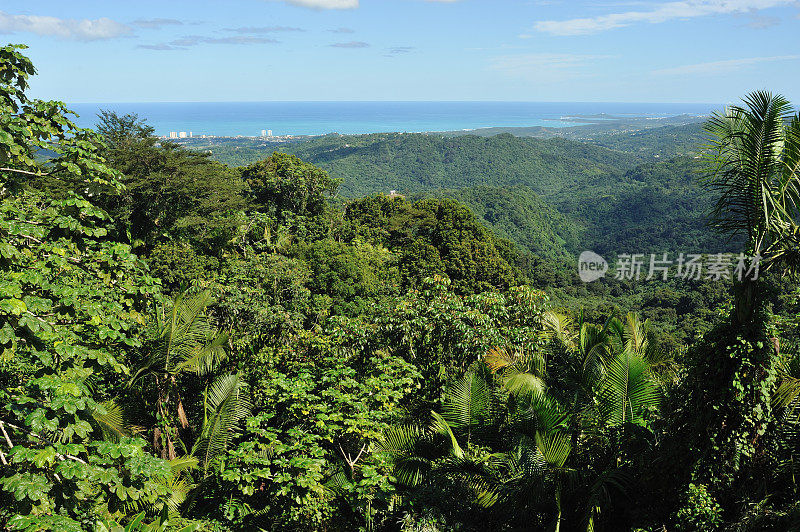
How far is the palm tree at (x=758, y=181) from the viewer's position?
3580 millimetres

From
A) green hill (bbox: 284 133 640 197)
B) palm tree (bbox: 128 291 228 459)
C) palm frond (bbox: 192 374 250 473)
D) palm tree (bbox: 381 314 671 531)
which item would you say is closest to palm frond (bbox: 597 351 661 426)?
palm tree (bbox: 381 314 671 531)

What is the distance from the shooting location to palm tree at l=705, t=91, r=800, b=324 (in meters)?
3.58

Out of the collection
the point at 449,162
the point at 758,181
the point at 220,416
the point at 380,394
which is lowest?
the point at 220,416

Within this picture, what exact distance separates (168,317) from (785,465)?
6.76 meters

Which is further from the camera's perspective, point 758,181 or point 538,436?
point 538,436

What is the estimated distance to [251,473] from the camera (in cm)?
506

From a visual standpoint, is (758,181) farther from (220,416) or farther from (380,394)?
(220,416)

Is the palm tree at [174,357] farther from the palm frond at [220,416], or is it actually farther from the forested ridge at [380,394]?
the palm frond at [220,416]

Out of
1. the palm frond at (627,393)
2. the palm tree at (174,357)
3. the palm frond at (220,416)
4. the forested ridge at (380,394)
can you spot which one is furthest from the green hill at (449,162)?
the palm frond at (627,393)

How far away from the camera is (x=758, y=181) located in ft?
12.0

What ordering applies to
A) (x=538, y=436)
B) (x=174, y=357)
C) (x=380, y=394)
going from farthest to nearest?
(x=174, y=357) → (x=380, y=394) → (x=538, y=436)

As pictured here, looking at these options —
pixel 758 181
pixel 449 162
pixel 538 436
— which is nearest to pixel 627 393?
pixel 538 436

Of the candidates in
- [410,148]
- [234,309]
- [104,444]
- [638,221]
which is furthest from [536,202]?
[104,444]

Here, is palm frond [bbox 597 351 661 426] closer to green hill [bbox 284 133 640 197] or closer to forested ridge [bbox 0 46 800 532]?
forested ridge [bbox 0 46 800 532]
